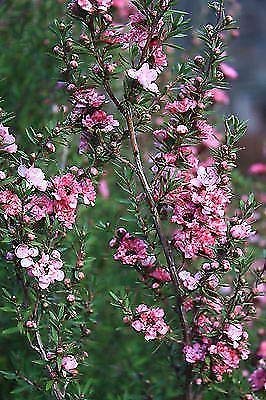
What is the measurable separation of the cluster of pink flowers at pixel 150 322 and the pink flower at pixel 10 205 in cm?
30

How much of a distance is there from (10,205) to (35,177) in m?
0.07

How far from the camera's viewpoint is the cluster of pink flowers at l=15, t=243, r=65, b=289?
1306 mm

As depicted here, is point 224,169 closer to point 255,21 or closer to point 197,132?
point 197,132

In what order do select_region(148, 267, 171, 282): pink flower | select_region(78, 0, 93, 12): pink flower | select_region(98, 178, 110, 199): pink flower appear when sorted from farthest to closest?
select_region(98, 178, 110, 199): pink flower → select_region(148, 267, 171, 282): pink flower → select_region(78, 0, 93, 12): pink flower

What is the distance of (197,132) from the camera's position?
4.47 feet

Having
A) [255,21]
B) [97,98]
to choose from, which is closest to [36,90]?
[97,98]

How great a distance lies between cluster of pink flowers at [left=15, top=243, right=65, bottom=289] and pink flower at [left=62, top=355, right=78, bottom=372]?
6.4 inches

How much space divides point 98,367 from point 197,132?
3.66 feet

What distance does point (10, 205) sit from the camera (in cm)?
131

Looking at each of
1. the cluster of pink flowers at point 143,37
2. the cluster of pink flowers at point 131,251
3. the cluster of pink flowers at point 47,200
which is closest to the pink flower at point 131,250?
the cluster of pink flowers at point 131,251

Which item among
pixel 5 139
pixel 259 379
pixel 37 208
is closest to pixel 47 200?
pixel 37 208

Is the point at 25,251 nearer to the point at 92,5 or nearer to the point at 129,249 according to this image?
the point at 129,249

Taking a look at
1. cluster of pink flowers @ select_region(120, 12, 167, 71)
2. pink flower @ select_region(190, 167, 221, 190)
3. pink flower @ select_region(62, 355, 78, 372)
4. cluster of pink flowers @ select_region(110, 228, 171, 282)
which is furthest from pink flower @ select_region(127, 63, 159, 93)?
pink flower @ select_region(62, 355, 78, 372)

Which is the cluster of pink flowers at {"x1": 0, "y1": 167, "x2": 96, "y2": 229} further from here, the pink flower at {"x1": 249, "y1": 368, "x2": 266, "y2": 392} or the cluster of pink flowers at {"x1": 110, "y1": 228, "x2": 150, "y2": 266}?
the pink flower at {"x1": 249, "y1": 368, "x2": 266, "y2": 392}
